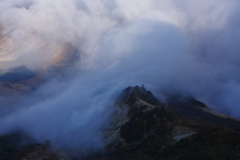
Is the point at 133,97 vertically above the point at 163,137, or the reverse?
the point at 133,97

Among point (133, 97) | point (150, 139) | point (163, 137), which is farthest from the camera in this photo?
point (133, 97)

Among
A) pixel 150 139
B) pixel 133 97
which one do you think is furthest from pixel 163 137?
pixel 133 97

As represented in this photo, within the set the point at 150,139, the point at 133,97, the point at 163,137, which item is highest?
the point at 133,97

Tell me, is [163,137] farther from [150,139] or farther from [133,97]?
[133,97]

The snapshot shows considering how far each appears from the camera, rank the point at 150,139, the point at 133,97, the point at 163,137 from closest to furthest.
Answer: the point at 163,137 < the point at 150,139 < the point at 133,97

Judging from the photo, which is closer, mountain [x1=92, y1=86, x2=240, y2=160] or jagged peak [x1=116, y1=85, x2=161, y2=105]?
mountain [x1=92, y1=86, x2=240, y2=160]

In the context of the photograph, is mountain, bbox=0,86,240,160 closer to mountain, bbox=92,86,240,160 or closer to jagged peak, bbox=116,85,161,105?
→ mountain, bbox=92,86,240,160

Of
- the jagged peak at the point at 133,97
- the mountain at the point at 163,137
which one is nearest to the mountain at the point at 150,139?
the mountain at the point at 163,137

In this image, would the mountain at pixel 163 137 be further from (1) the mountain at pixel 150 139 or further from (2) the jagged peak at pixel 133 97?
(2) the jagged peak at pixel 133 97

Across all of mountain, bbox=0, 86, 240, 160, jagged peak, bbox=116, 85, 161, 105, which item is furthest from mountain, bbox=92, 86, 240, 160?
jagged peak, bbox=116, 85, 161, 105

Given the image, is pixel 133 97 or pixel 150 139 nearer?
pixel 150 139

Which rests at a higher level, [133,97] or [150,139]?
[133,97]

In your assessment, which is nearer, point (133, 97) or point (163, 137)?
point (163, 137)

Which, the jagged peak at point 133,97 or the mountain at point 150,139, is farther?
the jagged peak at point 133,97
